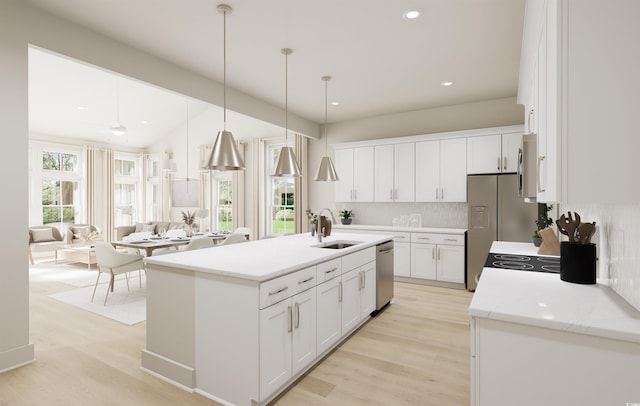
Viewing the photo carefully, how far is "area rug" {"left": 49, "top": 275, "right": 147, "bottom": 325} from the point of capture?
387 centimetres

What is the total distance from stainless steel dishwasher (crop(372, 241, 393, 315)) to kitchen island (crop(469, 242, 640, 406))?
2280 millimetres

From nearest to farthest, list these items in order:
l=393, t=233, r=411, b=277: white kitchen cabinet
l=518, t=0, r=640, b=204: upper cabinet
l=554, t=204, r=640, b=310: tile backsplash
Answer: l=518, t=0, r=640, b=204: upper cabinet < l=554, t=204, r=640, b=310: tile backsplash < l=393, t=233, r=411, b=277: white kitchen cabinet

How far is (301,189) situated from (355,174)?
1274 millimetres

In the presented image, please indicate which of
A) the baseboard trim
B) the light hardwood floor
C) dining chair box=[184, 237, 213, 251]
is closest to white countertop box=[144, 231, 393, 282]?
the light hardwood floor

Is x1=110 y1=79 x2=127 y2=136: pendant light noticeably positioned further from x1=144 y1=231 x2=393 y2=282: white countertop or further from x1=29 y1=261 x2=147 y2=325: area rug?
x1=144 y1=231 x2=393 y2=282: white countertop

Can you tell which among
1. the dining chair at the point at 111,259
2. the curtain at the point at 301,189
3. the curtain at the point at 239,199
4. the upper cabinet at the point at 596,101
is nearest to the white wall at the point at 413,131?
the curtain at the point at 301,189

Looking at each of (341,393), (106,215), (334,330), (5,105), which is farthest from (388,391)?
(106,215)

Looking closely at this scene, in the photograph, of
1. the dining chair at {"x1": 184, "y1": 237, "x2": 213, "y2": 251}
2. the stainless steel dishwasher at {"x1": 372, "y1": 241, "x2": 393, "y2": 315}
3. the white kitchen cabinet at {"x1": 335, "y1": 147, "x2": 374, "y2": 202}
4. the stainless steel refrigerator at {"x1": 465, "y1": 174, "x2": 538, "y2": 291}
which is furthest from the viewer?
the white kitchen cabinet at {"x1": 335, "y1": 147, "x2": 374, "y2": 202}

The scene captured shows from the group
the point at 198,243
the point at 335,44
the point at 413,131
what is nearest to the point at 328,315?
the point at 198,243

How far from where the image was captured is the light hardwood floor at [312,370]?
2.24 metres

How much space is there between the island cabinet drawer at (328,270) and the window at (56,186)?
8038mm

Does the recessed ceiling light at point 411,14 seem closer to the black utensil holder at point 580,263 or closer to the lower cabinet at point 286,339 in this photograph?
the black utensil holder at point 580,263

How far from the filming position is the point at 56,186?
7.96m

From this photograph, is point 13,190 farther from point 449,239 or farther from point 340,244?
point 449,239
